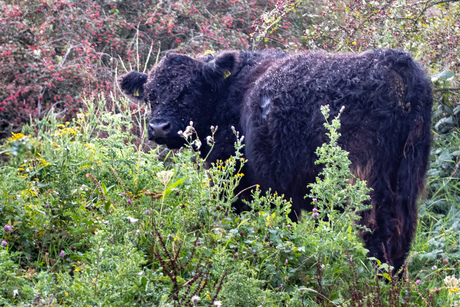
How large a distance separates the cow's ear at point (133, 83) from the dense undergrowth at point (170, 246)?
1974 millimetres

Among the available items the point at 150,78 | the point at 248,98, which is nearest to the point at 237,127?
the point at 248,98

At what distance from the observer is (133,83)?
18.4 feet

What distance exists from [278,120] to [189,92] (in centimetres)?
132

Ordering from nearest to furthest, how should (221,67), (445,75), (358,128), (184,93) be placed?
(358,128), (221,67), (184,93), (445,75)

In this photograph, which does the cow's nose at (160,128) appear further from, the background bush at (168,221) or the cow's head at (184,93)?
the background bush at (168,221)

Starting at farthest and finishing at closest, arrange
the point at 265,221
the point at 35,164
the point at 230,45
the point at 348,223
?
the point at 230,45, the point at 35,164, the point at 265,221, the point at 348,223

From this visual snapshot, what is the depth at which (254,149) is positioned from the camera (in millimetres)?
4141

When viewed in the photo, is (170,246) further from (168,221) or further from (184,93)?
(184,93)

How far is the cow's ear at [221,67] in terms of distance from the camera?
4.83m

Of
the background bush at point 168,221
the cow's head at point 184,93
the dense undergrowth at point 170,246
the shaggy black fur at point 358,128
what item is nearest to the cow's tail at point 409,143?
the shaggy black fur at point 358,128

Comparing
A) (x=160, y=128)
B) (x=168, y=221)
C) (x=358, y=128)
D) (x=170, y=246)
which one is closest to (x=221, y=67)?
(x=160, y=128)

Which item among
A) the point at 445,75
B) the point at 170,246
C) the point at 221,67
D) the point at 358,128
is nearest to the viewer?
the point at 170,246

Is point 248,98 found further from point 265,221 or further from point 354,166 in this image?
point 265,221

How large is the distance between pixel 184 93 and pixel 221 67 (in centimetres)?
45
